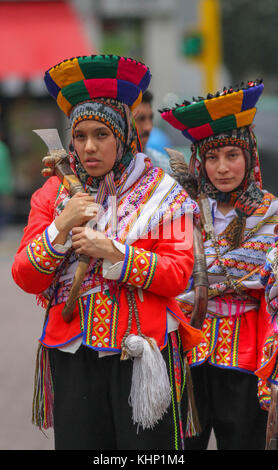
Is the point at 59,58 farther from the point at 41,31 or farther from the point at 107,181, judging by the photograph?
the point at 107,181

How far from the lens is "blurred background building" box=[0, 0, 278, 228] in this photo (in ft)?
37.6

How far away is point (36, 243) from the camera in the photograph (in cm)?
266

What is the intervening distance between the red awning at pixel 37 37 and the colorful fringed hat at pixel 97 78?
1065 centimetres

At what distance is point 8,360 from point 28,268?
12.4 feet

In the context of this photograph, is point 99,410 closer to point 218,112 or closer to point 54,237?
point 54,237

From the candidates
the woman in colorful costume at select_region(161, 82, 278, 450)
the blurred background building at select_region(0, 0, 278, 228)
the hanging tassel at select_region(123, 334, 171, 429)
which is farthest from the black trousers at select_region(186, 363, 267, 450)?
the blurred background building at select_region(0, 0, 278, 228)

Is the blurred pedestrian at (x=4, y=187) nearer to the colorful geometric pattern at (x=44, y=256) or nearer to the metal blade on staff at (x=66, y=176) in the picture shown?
the metal blade on staff at (x=66, y=176)

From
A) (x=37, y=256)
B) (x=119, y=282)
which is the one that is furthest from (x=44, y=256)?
(x=119, y=282)

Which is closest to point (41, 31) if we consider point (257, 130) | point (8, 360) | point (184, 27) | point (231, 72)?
point (184, 27)

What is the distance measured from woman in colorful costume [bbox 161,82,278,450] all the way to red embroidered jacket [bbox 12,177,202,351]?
1.58 feet

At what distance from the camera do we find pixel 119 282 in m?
2.71

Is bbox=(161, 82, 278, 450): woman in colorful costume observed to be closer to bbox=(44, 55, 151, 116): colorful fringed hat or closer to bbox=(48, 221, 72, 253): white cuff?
bbox=(44, 55, 151, 116): colorful fringed hat

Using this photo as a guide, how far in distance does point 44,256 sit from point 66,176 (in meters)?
0.34

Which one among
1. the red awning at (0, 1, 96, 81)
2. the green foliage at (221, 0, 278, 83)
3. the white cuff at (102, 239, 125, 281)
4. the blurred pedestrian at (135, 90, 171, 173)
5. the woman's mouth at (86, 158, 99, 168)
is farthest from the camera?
the green foliage at (221, 0, 278, 83)
